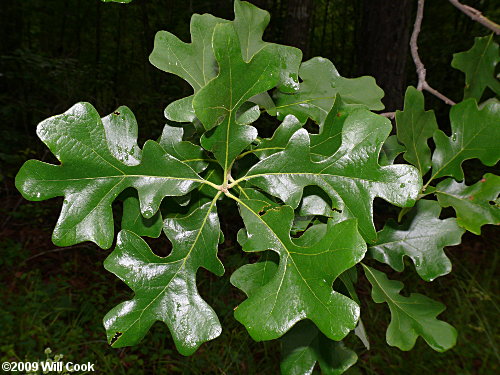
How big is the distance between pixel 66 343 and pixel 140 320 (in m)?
2.67

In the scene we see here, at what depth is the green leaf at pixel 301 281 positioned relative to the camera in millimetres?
657

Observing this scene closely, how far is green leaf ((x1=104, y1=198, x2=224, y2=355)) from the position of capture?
2.44ft

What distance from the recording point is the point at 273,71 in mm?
706

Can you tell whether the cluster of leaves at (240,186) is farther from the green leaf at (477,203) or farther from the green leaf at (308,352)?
the green leaf at (308,352)

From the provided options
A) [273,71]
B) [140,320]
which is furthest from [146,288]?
[273,71]

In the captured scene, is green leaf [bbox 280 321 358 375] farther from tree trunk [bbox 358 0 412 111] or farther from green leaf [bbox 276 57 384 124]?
tree trunk [bbox 358 0 412 111]

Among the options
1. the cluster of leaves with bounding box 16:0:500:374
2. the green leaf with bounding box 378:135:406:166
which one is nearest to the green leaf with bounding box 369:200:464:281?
the cluster of leaves with bounding box 16:0:500:374

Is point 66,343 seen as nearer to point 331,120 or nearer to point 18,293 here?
point 18,293

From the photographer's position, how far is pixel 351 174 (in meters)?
0.73

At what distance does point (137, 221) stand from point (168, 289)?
0.14 m

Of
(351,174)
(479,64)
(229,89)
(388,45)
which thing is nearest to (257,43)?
(229,89)

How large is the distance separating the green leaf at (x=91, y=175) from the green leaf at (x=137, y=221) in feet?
0.17

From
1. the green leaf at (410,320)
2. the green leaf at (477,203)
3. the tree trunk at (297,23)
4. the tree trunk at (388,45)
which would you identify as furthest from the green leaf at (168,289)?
the tree trunk at (297,23)

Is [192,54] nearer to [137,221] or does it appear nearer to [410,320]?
[137,221]
